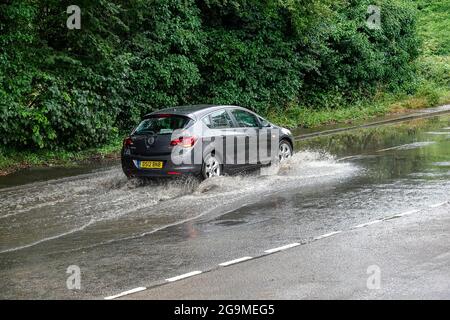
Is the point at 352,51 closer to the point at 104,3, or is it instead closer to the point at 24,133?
the point at 104,3

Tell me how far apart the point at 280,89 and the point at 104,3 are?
9790 millimetres

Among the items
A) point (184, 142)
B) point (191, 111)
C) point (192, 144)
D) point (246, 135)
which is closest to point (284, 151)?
point (246, 135)

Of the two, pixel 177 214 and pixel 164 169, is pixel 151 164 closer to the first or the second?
pixel 164 169

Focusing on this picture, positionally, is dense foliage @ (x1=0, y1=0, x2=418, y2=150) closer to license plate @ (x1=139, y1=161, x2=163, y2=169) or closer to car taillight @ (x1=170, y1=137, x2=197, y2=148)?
license plate @ (x1=139, y1=161, x2=163, y2=169)

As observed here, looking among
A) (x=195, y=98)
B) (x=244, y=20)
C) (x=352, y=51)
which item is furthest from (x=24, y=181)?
(x=352, y=51)

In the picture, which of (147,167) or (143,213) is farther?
(147,167)

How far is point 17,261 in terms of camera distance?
885 cm

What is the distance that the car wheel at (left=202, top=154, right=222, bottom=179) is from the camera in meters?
13.9

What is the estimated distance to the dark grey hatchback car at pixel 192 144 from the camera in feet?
44.8

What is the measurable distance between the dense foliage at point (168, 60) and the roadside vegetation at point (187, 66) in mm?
38

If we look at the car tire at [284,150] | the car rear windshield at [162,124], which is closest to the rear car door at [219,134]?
the car rear windshield at [162,124]

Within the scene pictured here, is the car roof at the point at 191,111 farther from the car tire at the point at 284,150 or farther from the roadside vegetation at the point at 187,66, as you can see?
the roadside vegetation at the point at 187,66

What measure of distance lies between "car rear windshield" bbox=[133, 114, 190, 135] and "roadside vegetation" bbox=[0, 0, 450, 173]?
12.5 feet

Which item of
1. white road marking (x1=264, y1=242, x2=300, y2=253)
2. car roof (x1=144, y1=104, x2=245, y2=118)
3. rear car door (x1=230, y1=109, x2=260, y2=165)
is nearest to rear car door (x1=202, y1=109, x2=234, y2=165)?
car roof (x1=144, y1=104, x2=245, y2=118)
